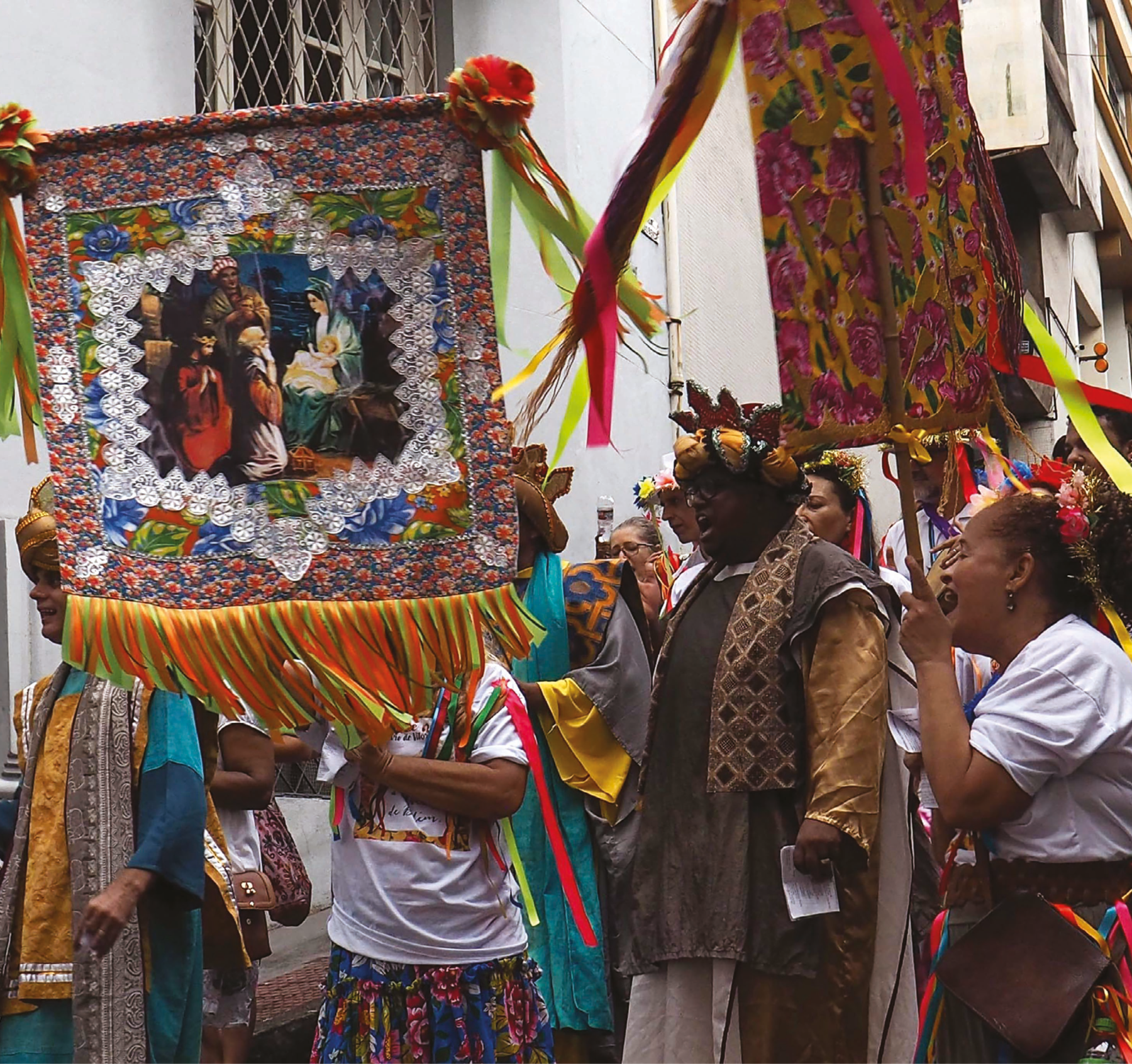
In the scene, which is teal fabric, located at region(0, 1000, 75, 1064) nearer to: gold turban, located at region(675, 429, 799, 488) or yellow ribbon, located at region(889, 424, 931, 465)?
gold turban, located at region(675, 429, 799, 488)

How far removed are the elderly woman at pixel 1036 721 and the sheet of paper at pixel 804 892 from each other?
73 cm

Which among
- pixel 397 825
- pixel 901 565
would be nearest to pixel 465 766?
pixel 397 825

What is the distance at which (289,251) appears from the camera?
147 inches

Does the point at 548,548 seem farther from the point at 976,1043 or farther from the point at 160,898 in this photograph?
the point at 976,1043

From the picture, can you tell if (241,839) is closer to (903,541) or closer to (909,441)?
(909,441)

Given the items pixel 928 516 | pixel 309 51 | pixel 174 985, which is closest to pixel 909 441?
pixel 174 985

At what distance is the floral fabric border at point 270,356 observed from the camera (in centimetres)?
369

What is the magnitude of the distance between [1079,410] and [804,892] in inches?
61.9

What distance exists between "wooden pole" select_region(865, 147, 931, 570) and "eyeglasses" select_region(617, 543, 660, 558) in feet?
12.9

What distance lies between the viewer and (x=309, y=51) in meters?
8.77

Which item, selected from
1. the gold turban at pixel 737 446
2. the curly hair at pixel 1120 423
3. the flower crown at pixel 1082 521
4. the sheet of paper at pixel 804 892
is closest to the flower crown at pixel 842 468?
the curly hair at pixel 1120 423

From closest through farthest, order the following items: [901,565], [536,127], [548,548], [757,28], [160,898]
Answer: [757,28]
[160,898]
[548,548]
[901,565]
[536,127]

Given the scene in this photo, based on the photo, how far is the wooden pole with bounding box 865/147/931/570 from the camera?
350 centimetres

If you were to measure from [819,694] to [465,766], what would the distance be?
1039 millimetres
